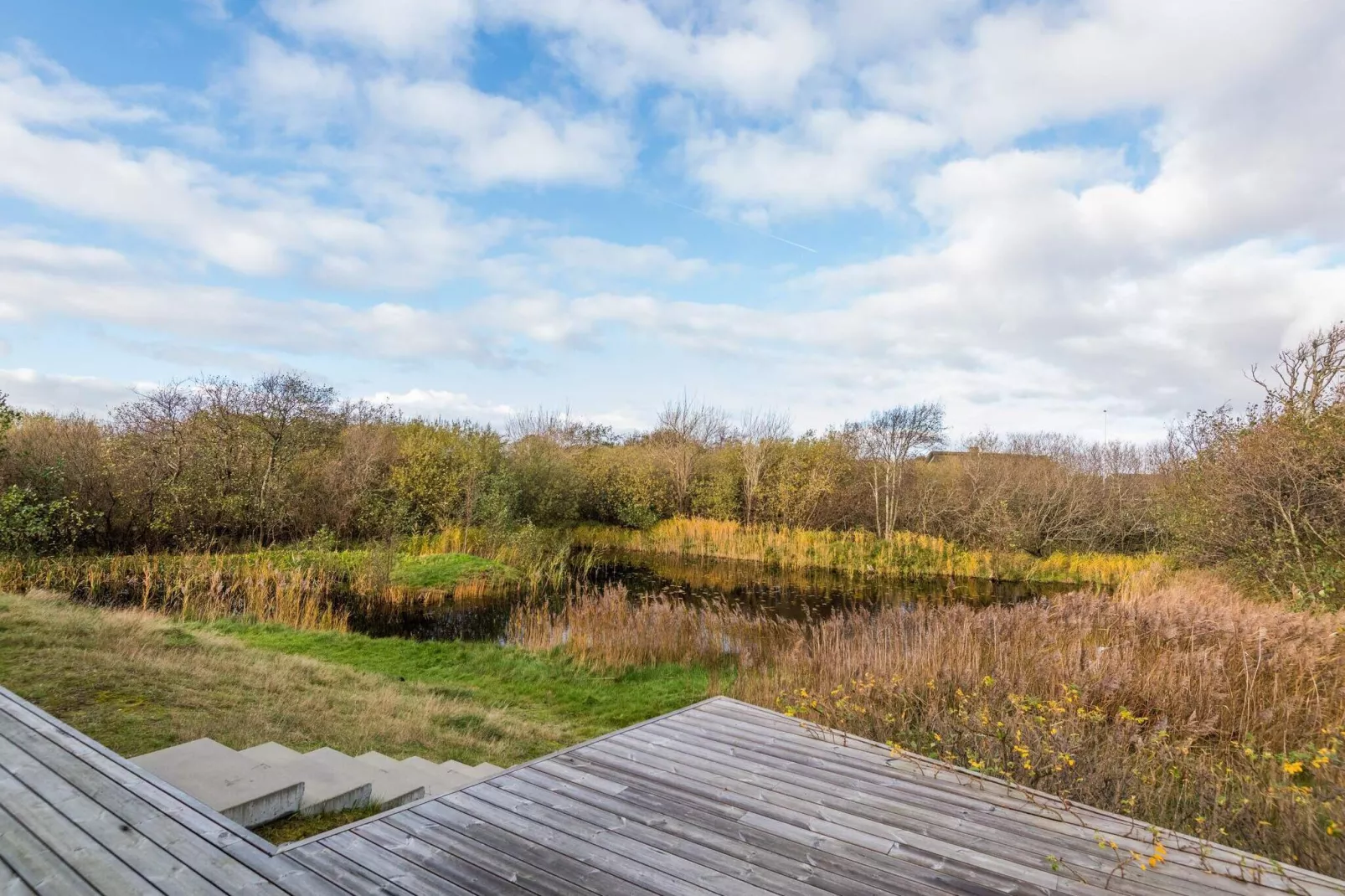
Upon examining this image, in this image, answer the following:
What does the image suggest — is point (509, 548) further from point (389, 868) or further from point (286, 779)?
point (389, 868)

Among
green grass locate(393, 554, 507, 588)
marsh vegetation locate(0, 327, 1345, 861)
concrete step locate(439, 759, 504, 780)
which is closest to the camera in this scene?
concrete step locate(439, 759, 504, 780)

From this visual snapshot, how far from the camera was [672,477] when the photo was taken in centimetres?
2238

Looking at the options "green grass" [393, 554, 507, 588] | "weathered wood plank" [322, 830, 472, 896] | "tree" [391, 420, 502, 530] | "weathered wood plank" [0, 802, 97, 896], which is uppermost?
"tree" [391, 420, 502, 530]

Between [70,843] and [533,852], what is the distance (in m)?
1.43

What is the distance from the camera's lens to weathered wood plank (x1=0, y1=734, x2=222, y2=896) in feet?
6.34

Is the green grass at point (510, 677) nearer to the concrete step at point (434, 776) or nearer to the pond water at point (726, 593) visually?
the pond water at point (726, 593)

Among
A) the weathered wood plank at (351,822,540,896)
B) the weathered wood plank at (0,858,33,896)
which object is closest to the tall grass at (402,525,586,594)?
the weathered wood plank at (351,822,540,896)

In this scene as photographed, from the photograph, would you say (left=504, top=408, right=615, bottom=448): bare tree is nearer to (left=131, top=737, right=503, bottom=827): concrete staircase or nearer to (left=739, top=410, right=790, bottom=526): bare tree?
(left=739, top=410, right=790, bottom=526): bare tree

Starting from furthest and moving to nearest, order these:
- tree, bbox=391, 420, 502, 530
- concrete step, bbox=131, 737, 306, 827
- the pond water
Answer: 1. tree, bbox=391, 420, 502, 530
2. the pond water
3. concrete step, bbox=131, 737, 306, 827

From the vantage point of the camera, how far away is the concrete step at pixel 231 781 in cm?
269

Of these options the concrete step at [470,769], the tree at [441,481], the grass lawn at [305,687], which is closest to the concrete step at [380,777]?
the concrete step at [470,769]

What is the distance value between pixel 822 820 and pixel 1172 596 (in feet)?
28.0

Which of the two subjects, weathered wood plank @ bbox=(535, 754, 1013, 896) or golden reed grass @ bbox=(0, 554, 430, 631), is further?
golden reed grass @ bbox=(0, 554, 430, 631)

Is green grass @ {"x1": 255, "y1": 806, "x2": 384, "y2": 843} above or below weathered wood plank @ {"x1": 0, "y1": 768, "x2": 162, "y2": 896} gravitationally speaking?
below
